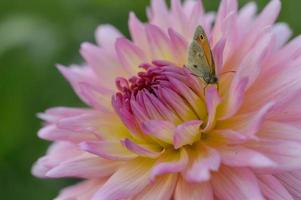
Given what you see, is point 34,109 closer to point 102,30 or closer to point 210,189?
point 102,30

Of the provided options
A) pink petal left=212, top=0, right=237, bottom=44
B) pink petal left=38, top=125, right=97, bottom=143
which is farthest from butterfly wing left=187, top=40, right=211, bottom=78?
pink petal left=38, top=125, right=97, bottom=143

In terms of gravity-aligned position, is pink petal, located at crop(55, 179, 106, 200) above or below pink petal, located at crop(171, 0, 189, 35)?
below

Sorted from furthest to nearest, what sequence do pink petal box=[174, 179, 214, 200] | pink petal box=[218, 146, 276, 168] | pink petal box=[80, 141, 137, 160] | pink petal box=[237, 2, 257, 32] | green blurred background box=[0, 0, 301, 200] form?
green blurred background box=[0, 0, 301, 200] → pink petal box=[237, 2, 257, 32] → pink petal box=[80, 141, 137, 160] → pink petal box=[174, 179, 214, 200] → pink petal box=[218, 146, 276, 168]

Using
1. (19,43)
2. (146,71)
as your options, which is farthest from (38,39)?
(146,71)

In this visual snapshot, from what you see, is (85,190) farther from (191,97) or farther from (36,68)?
(36,68)

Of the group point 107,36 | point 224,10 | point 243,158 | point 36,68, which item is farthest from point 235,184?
point 36,68

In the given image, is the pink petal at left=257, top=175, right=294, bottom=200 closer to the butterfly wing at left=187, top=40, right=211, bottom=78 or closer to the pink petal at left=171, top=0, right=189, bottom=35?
the butterfly wing at left=187, top=40, right=211, bottom=78

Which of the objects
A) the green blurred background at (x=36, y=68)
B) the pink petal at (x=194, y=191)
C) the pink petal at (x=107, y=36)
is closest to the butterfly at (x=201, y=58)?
the pink petal at (x=194, y=191)
